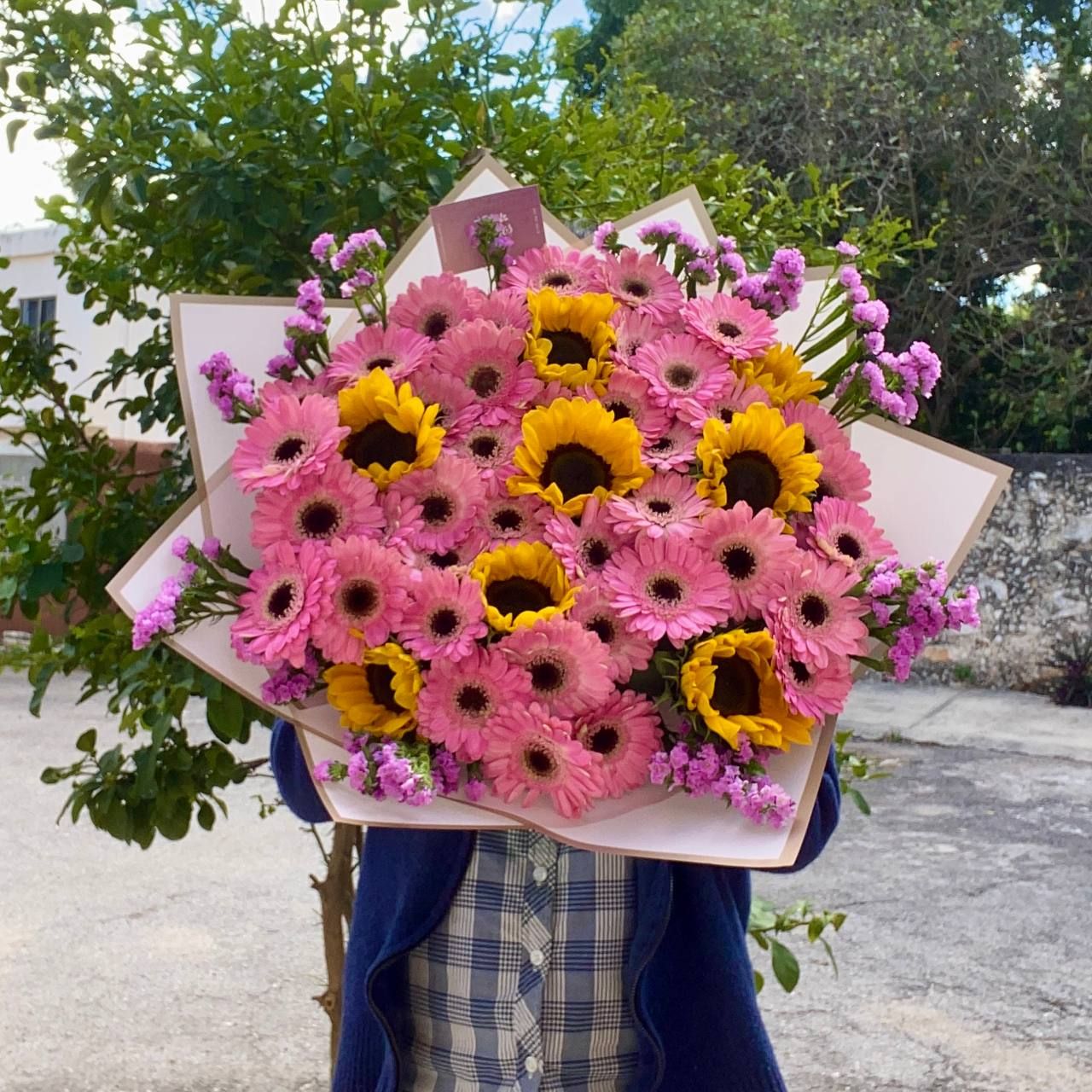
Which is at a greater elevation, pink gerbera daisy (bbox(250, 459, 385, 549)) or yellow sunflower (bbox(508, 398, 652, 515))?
yellow sunflower (bbox(508, 398, 652, 515))

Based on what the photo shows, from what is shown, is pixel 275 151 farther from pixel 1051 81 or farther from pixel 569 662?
pixel 1051 81

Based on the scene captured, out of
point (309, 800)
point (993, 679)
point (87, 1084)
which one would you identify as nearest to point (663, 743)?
point (309, 800)

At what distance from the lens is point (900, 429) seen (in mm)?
1274

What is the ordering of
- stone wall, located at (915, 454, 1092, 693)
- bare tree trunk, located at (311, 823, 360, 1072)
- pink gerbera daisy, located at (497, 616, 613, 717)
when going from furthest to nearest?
stone wall, located at (915, 454, 1092, 693) < bare tree trunk, located at (311, 823, 360, 1072) < pink gerbera daisy, located at (497, 616, 613, 717)

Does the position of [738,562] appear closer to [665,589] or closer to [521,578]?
[665,589]

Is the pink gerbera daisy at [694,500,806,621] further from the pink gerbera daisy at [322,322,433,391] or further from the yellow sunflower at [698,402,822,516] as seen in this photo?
the pink gerbera daisy at [322,322,433,391]

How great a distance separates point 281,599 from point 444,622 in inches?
5.5

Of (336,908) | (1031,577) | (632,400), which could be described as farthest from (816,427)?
(1031,577)

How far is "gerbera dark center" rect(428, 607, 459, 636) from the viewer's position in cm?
105

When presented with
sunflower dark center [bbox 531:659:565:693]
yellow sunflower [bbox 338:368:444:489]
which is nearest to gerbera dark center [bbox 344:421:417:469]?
yellow sunflower [bbox 338:368:444:489]

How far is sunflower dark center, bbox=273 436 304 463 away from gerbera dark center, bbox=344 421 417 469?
4 centimetres

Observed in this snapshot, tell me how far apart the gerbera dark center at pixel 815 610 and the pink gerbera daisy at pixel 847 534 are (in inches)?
1.8

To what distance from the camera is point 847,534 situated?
3.77 ft

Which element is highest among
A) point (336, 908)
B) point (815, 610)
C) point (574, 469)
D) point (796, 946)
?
point (574, 469)
